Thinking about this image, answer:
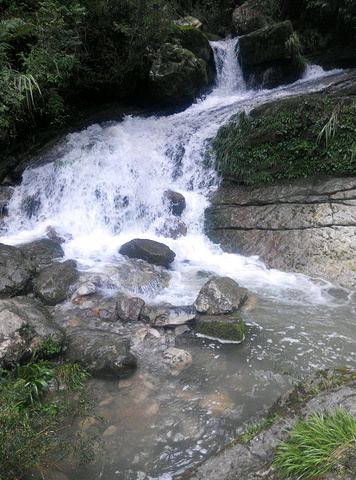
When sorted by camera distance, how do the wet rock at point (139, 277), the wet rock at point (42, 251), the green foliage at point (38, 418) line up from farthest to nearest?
the wet rock at point (42, 251) < the wet rock at point (139, 277) < the green foliage at point (38, 418)

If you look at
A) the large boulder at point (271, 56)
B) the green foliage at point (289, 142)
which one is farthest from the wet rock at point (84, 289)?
the large boulder at point (271, 56)

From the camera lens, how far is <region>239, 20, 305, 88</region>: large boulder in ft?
39.0

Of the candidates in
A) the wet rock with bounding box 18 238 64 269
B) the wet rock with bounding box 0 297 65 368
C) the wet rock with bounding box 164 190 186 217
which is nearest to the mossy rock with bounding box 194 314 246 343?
the wet rock with bounding box 0 297 65 368

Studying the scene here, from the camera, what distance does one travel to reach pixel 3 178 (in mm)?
9633

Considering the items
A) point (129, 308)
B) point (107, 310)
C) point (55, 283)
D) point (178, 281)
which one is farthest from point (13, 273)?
point (178, 281)

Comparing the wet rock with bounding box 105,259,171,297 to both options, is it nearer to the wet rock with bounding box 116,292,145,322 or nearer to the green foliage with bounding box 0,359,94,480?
the wet rock with bounding box 116,292,145,322

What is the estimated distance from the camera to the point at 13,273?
18.4 feet

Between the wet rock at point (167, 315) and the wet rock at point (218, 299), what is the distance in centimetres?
22

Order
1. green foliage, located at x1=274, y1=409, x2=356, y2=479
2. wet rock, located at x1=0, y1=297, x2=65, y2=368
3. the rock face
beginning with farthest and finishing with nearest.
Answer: the rock face < wet rock, located at x1=0, y1=297, x2=65, y2=368 < green foliage, located at x1=274, y1=409, x2=356, y2=479

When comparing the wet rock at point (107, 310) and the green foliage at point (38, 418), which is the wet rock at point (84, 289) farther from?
the green foliage at point (38, 418)

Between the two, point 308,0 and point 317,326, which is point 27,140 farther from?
point 308,0

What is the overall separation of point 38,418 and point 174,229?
6363 mm

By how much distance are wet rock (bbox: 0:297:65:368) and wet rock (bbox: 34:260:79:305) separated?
1.11 meters

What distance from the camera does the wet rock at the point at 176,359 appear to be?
4.16 meters
